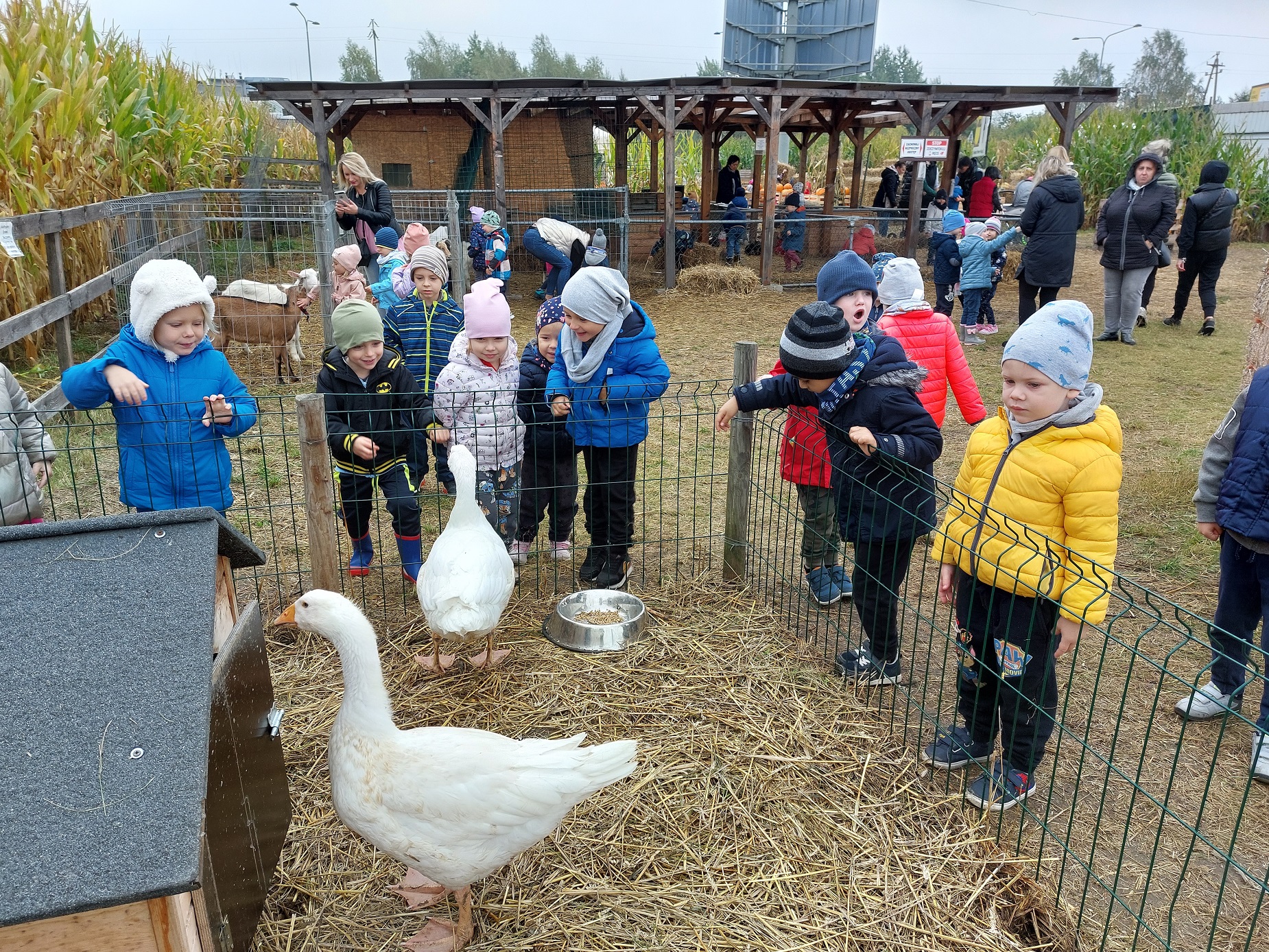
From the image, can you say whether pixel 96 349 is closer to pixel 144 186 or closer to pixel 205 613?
pixel 144 186

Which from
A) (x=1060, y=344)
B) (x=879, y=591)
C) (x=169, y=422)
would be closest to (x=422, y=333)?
(x=169, y=422)

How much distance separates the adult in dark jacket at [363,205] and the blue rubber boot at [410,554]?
5.37m

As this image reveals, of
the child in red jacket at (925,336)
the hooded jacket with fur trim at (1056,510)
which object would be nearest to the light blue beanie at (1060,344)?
the hooded jacket with fur trim at (1056,510)

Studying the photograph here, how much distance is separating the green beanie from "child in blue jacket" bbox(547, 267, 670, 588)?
0.96 m

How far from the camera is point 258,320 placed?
8703 millimetres

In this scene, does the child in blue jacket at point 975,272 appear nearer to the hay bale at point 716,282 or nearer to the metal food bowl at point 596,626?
the hay bale at point 716,282

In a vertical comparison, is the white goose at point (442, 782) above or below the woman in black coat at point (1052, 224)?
below

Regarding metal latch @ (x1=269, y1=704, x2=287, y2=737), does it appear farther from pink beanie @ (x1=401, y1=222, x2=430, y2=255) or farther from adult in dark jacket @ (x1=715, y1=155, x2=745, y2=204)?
adult in dark jacket @ (x1=715, y1=155, x2=745, y2=204)

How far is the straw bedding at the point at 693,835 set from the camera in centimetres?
271

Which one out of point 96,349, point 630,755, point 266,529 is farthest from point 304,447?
point 96,349

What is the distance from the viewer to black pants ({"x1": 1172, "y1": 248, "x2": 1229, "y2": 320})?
11258 mm

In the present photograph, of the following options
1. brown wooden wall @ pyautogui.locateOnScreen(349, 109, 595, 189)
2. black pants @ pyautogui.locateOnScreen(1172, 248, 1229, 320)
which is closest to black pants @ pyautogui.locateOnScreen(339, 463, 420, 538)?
black pants @ pyautogui.locateOnScreen(1172, 248, 1229, 320)

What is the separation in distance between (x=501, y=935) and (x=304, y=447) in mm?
2415

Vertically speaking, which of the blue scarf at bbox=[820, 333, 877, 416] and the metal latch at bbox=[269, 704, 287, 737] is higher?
the blue scarf at bbox=[820, 333, 877, 416]
